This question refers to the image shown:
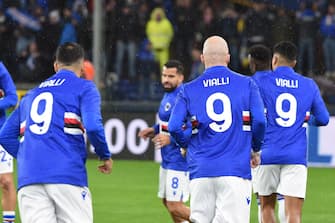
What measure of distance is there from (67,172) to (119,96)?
44.2 feet

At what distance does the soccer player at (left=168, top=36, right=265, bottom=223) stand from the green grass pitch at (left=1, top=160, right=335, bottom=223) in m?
4.30

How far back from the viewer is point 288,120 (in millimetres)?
10031

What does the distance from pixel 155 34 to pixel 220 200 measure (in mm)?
14364

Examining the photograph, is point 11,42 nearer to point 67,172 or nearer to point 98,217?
point 98,217

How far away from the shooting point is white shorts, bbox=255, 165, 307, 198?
10000mm

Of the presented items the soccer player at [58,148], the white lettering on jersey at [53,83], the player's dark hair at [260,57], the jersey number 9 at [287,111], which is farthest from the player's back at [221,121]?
the player's dark hair at [260,57]

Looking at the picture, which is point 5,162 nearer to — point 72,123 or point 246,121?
Answer: point 72,123

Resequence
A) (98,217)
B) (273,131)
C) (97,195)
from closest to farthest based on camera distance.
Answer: (273,131) → (98,217) → (97,195)

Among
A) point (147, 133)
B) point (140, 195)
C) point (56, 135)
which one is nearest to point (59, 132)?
point (56, 135)

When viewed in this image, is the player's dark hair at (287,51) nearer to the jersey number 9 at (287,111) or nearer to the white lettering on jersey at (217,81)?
the jersey number 9 at (287,111)

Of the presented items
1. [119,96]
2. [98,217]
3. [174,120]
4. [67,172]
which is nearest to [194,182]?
[174,120]

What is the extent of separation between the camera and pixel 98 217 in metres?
13.1

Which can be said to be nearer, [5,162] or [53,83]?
[53,83]

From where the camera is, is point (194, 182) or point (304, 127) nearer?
point (194, 182)
